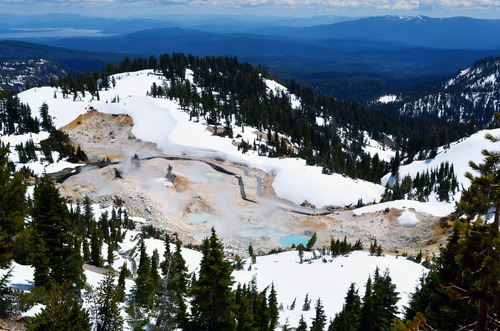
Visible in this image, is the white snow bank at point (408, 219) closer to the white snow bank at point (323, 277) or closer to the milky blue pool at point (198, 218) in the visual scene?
the white snow bank at point (323, 277)

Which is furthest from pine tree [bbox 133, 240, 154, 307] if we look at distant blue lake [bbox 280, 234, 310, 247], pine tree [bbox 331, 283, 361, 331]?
distant blue lake [bbox 280, 234, 310, 247]

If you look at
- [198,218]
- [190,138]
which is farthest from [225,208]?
[190,138]

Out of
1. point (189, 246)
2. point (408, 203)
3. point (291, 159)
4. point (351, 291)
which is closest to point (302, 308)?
point (351, 291)

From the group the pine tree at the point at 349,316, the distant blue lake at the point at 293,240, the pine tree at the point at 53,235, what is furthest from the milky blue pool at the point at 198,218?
the pine tree at the point at 53,235

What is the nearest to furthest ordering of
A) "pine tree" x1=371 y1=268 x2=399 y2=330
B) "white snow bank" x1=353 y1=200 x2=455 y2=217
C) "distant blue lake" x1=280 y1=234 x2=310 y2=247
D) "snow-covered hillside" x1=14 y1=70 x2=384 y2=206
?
1. "pine tree" x1=371 y1=268 x2=399 y2=330
2. "distant blue lake" x1=280 y1=234 x2=310 y2=247
3. "white snow bank" x1=353 y1=200 x2=455 y2=217
4. "snow-covered hillside" x1=14 y1=70 x2=384 y2=206

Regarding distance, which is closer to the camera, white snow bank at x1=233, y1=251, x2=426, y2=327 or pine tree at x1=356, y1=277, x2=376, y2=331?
pine tree at x1=356, y1=277, x2=376, y2=331

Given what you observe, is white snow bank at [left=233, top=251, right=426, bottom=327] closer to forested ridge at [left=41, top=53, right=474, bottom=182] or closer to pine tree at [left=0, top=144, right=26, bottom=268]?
pine tree at [left=0, top=144, right=26, bottom=268]

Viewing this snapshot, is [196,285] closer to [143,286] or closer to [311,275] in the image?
[143,286]

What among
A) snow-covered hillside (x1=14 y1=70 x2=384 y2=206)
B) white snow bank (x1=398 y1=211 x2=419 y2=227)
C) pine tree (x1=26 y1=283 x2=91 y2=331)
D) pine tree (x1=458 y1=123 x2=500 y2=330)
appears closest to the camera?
pine tree (x1=458 y1=123 x2=500 y2=330)
